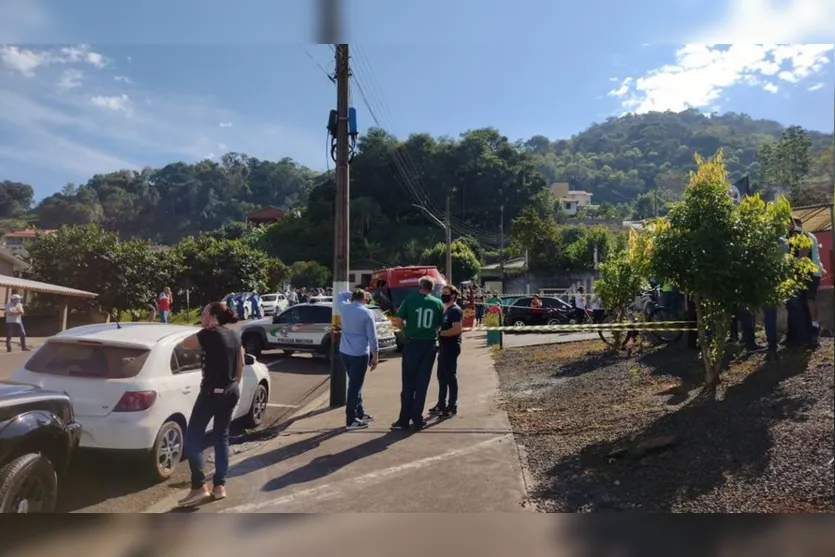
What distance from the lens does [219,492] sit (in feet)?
13.2

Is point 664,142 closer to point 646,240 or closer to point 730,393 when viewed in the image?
point 646,240

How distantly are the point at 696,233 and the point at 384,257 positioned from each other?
115 inches

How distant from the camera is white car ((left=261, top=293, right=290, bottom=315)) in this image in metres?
5.46

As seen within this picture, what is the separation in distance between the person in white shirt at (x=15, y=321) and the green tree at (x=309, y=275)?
2223mm

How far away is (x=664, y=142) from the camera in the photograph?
4203 mm

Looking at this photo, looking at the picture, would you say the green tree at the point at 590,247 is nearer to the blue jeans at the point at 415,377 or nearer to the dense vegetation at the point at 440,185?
the dense vegetation at the point at 440,185

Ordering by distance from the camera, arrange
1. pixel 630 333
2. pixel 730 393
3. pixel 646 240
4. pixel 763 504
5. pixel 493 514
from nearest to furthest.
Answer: pixel 763 504 → pixel 493 514 → pixel 730 393 → pixel 646 240 → pixel 630 333

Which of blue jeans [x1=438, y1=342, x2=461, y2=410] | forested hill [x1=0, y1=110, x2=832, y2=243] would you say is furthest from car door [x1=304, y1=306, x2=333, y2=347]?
forested hill [x1=0, y1=110, x2=832, y2=243]

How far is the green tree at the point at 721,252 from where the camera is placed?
4707 mm

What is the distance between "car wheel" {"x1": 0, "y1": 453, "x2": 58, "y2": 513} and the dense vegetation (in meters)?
1.47

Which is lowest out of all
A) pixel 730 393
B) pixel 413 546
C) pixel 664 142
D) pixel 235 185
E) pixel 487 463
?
pixel 413 546

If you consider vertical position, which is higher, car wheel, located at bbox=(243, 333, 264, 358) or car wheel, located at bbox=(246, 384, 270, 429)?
car wheel, located at bbox=(243, 333, 264, 358)

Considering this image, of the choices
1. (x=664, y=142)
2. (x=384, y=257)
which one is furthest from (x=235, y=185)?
(x=664, y=142)

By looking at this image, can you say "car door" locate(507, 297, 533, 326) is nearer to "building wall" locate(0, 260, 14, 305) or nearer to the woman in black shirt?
the woman in black shirt
